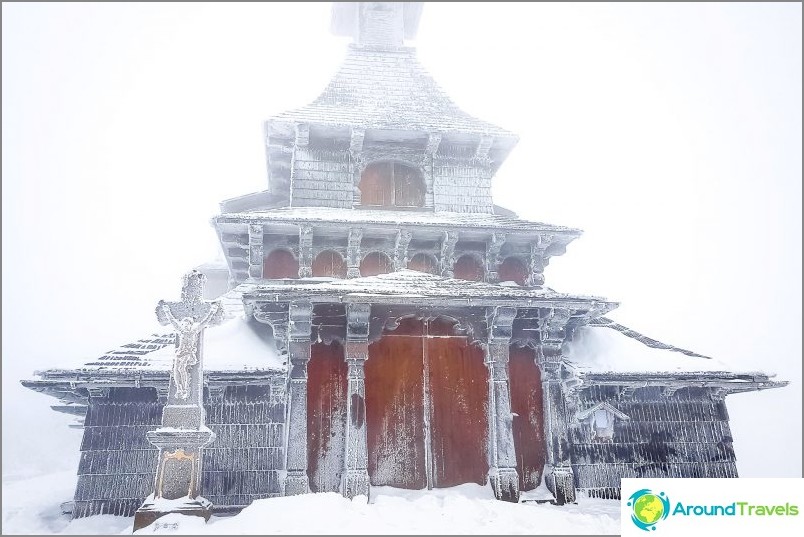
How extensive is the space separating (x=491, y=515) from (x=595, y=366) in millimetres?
3932

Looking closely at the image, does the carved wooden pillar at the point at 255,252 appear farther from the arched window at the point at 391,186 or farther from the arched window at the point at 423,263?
the arched window at the point at 423,263

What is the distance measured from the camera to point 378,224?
423 inches

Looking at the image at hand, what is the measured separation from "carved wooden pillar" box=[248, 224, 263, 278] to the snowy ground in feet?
15.7

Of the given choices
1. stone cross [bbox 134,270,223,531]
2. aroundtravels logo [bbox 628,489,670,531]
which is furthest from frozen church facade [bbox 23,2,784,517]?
aroundtravels logo [bbox 628,489,670,531]

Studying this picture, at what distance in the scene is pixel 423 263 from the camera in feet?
38.1

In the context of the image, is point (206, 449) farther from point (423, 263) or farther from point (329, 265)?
point (423, 263)

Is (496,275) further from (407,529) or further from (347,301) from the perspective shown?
(407,529)

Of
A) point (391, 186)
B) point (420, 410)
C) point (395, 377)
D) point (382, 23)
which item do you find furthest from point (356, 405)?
point (382, 23)

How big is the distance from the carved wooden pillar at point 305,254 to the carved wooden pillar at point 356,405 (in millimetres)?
A: 2054

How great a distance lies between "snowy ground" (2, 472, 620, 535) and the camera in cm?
640

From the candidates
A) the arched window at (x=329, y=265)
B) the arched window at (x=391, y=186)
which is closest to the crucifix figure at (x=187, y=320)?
the arched window at (x=329, y=265)

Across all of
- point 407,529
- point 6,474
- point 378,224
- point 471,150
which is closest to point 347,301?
point 378,224

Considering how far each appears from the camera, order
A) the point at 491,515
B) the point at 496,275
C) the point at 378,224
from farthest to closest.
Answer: the point at 496,275 < the point at 378,224 < the point at 491,515

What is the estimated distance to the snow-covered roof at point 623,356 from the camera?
33.2ft
